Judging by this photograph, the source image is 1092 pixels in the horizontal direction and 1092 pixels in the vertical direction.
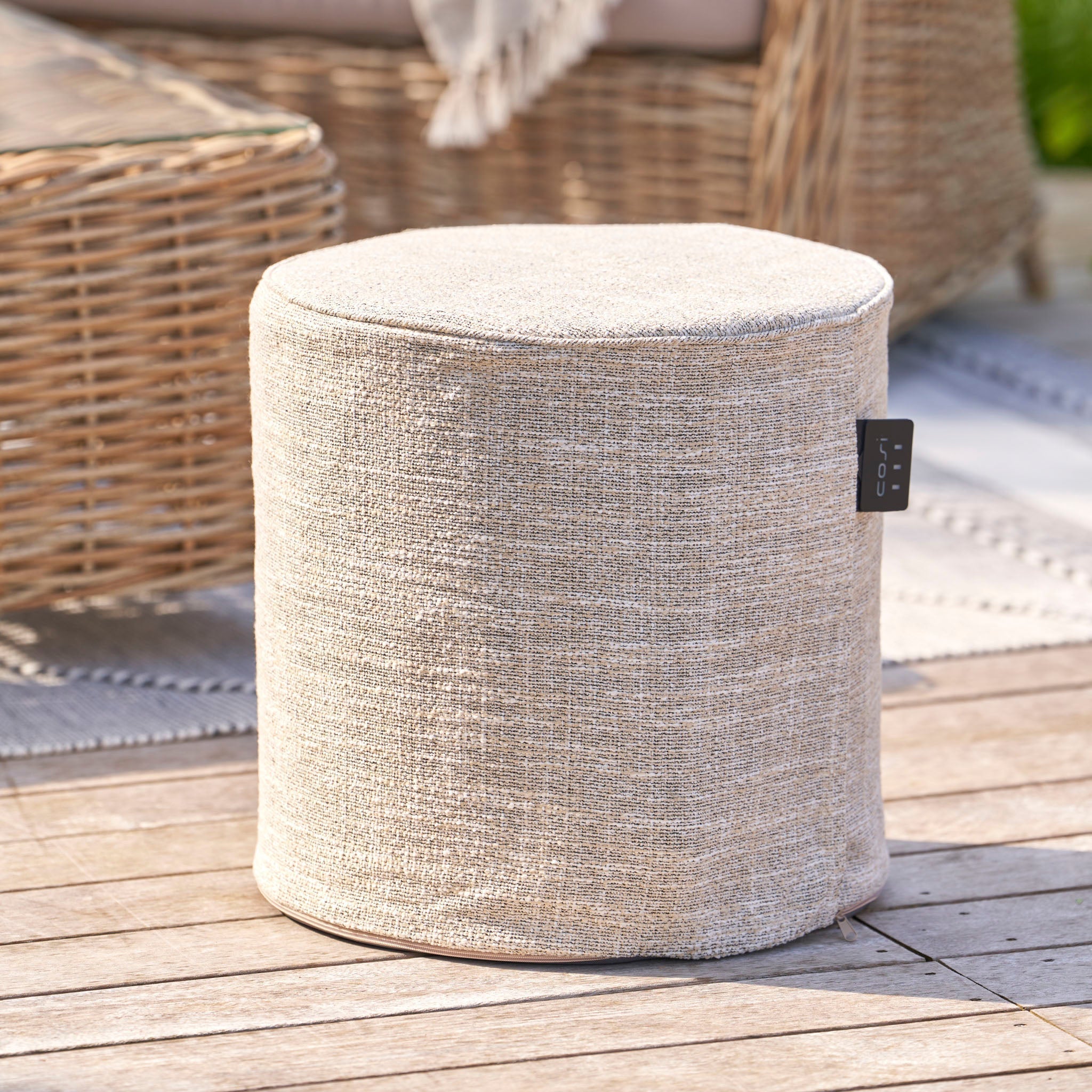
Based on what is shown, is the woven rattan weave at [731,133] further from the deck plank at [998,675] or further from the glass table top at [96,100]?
the deck plank at [998,675]

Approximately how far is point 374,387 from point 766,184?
1.29 meters

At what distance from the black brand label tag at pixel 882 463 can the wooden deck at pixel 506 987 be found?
31 centimetres

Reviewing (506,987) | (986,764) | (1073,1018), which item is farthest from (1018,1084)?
(986,764)

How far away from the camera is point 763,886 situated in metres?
1.17

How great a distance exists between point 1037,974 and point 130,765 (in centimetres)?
78

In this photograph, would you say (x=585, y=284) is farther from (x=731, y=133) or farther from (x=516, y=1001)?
(x=731, y=133)

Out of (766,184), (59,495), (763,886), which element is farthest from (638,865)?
(766,184)

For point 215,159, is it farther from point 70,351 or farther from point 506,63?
point 506,63

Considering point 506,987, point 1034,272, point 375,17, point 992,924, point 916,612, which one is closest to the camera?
point 506,987

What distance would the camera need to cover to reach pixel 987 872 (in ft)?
4.33

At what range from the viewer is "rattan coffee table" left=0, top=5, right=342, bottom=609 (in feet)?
5.09

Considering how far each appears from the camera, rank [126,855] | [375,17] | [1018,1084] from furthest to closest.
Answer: [375,17] < [126,855] < [1018,1084]

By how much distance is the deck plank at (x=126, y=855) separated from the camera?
1.31 metres

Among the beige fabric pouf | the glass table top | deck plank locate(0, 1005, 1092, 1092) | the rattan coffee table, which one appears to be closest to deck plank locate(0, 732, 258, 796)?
the rattan coffee table
